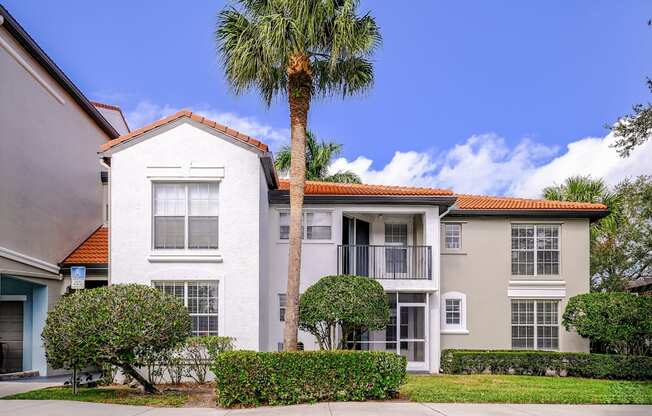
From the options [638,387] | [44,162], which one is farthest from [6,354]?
[638,387]

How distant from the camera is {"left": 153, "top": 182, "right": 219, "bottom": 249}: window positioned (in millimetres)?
16750

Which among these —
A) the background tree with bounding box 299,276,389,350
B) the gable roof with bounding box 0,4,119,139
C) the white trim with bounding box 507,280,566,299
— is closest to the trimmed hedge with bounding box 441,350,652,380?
the white trim with bounding box 507,280,566,299

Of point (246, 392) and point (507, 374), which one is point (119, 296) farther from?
point (507, 374)

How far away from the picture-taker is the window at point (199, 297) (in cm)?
1656

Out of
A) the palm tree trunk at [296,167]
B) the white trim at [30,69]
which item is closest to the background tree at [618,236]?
the palm tree trunk at [296,167]

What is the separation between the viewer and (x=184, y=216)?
16750 millimetres

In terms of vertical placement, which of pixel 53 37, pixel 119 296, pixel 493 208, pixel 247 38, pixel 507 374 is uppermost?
pixel 53 37

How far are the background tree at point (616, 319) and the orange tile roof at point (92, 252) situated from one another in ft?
48.6

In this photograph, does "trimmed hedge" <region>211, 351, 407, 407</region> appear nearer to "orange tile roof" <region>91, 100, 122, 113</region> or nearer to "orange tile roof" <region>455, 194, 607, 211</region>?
"orange tile roof" <region>455, 194, 607, 211</region>

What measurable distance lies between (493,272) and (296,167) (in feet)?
30.3

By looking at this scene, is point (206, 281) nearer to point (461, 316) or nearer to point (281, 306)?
point (281, 306)

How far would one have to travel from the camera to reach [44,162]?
18.4 m

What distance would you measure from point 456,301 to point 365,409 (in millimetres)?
10619

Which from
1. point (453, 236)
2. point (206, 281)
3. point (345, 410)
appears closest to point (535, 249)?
point (453, 236)
